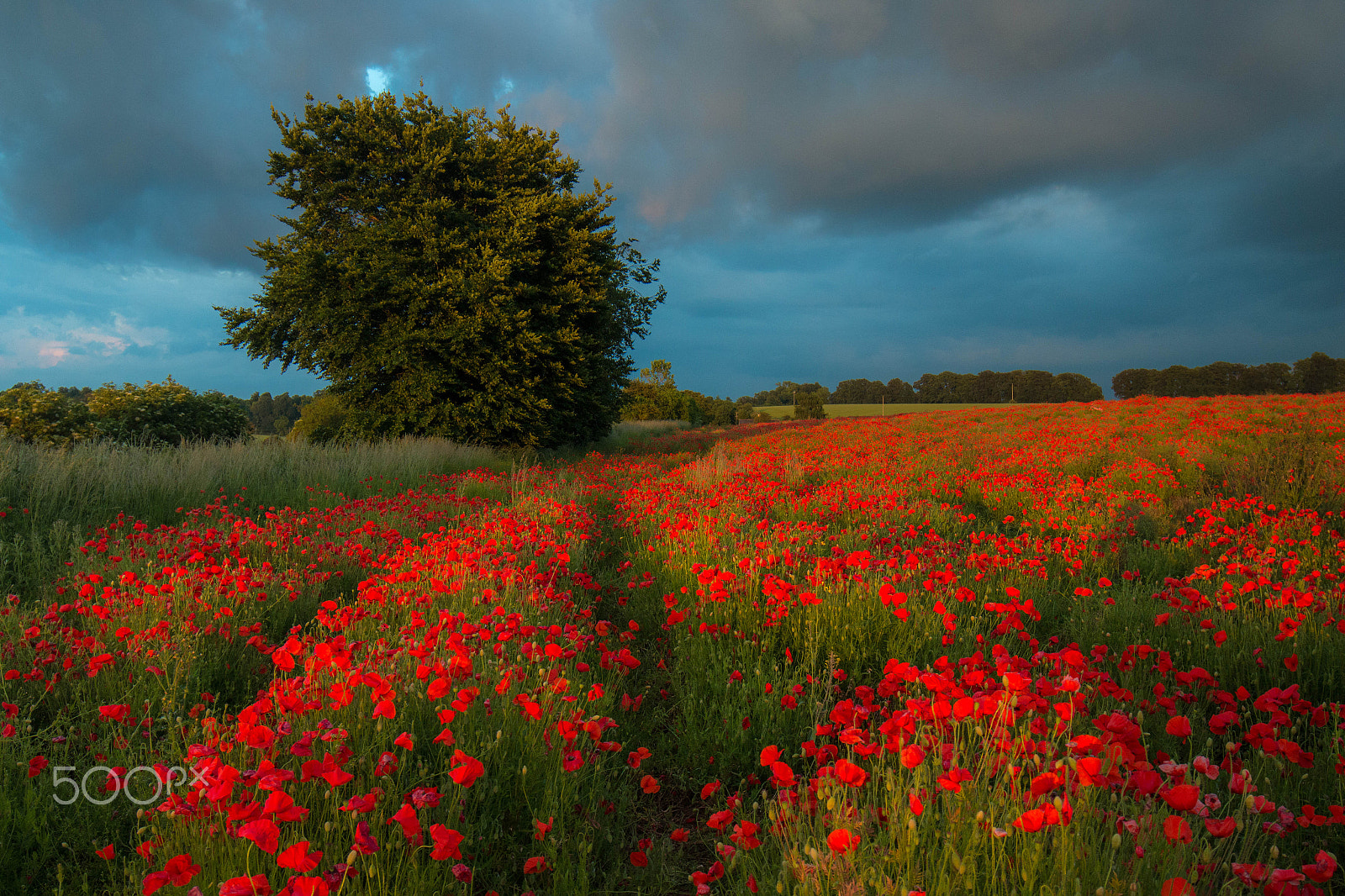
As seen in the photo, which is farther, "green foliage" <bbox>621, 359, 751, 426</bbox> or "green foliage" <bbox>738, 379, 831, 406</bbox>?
"green foliage" <bbox>738, 379, 831, 406</bbox>

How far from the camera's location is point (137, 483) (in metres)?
7.35

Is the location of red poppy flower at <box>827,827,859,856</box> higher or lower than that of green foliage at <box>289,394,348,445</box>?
lower

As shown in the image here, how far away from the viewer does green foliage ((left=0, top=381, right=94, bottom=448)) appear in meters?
13.1

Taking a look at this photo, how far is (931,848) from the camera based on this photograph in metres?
1.65

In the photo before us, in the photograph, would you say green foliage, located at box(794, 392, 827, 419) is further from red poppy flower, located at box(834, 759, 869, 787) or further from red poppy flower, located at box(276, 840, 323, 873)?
red poppy flower, located at box(276, 840, 323, 873)

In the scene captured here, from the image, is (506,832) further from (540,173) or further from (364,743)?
(540,173)

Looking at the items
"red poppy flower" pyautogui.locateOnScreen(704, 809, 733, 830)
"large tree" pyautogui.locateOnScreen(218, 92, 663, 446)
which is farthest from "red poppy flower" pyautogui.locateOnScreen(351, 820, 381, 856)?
"large tree" pyautogui.locateOnScreen(218, 92, 663, 446)

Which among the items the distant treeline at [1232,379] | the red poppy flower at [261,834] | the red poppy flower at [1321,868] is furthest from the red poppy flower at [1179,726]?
the distant treeline at [1232,379]

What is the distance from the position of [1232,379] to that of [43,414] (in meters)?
70.2

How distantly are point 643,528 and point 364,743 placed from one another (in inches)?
185

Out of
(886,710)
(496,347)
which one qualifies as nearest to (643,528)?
(886,710)

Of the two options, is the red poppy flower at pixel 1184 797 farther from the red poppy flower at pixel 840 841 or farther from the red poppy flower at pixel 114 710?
the red poppy flower at pixel 114 710

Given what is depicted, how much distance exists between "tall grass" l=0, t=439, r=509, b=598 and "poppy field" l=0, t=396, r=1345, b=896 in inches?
29.5

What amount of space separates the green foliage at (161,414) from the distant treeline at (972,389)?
2365 inches
